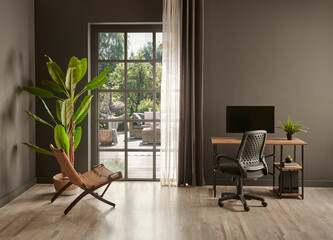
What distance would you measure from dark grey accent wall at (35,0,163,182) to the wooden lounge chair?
107 centimetres

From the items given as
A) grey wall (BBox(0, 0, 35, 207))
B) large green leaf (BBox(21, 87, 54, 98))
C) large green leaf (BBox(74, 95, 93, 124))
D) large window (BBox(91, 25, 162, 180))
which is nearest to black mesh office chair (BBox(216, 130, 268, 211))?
large window (BBox(91, 25, 162, 180))

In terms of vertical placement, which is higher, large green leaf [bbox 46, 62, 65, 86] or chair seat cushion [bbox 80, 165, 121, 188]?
large green leaf [bbox 46, 62, 65, 86]

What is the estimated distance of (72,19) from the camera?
546 centimetres

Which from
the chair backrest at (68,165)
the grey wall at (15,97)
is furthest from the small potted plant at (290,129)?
the grey wall at (15,97)

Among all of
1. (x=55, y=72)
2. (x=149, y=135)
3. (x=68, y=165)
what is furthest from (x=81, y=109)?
(x=149, y=135)

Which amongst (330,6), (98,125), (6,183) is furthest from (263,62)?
(6,183)

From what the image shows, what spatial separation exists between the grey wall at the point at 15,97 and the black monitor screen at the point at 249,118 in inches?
109

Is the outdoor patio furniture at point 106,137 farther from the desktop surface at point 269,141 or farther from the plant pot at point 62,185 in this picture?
the desktop surface at point 269,141

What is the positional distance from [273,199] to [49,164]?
10.5ft

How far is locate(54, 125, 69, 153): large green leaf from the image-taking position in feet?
15.3

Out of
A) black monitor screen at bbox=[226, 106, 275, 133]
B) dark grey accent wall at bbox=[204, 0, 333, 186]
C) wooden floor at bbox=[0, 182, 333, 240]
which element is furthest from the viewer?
dark grey accent wall at bbox=[204, 0, 333, 186]

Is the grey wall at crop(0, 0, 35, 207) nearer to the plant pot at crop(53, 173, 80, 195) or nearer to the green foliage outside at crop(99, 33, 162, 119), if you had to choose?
the plant pot at crop(53, 173, 80, 195)

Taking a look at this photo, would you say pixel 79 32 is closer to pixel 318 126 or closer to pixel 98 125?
pixel 98 125

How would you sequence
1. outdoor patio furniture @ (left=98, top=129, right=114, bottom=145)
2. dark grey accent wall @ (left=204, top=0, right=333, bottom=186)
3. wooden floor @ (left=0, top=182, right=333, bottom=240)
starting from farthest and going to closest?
outdoor patio furniture @ (left=98, top=129, right=114, bottom=145) < dark grey accent wall @ (left=204, top=0, right=333, bottom=186) < wooden floor @ (left=0, top=182, right=333, bottom=240)
